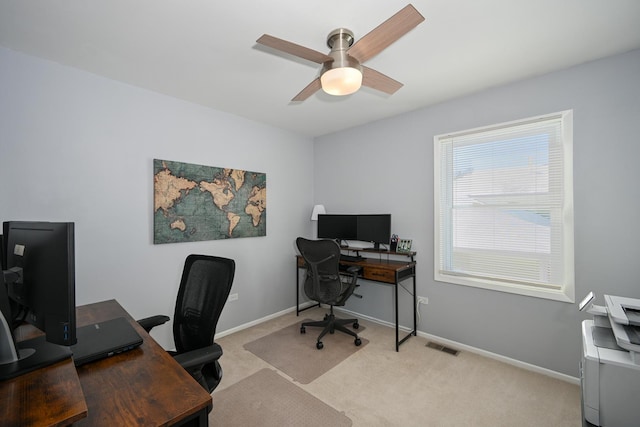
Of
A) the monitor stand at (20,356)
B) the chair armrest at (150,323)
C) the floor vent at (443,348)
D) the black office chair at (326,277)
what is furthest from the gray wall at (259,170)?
the monitor stand at (20,356)

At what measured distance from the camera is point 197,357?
4.10ft

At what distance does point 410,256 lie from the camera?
3.23 m

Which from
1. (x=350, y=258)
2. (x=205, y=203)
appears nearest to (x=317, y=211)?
(x=350, y=258)

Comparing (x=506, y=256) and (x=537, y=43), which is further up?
(x=537, y=43)

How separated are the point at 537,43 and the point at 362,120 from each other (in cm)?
186

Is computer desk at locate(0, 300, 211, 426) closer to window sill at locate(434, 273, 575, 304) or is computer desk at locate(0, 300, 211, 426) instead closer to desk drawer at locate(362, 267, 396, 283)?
desk drawer at locate(362, 267, 396, 283)

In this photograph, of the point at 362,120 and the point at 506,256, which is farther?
the point at 362,120

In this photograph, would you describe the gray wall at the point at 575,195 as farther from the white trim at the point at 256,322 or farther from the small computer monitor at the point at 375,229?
the white trim at the point at 256,322

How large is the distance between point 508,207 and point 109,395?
3062 mm

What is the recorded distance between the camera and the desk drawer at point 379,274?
2.89 meters

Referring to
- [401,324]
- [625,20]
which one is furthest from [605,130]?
[401,324]

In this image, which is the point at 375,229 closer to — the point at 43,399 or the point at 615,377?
the point at 615,377

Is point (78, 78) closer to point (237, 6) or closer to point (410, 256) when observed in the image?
point (237, 6)

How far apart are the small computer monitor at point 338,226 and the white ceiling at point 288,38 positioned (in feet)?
5.27
